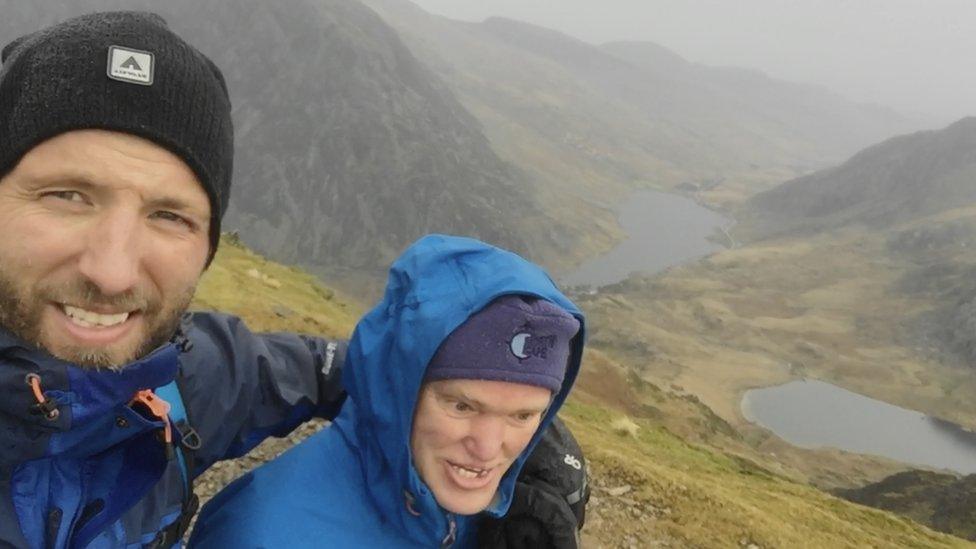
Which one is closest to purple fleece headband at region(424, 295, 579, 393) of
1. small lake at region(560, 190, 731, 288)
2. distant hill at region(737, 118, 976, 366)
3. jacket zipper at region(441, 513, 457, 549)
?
jacket zipper at region(441, 513, 457, 549)

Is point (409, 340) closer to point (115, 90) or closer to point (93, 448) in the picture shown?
point (93, 448)

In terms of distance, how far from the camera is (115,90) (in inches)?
117

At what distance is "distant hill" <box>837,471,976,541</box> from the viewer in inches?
1403

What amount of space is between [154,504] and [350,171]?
142039mm

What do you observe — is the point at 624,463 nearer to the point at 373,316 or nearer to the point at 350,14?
the point at 373,316

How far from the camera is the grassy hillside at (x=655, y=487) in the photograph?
1152 cm

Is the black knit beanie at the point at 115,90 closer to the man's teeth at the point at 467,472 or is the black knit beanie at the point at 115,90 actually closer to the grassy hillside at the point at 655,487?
the man's teeth at the point at 467,472

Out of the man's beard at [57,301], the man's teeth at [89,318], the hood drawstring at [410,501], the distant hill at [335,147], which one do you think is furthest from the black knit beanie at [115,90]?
the distant hill at [335,147]

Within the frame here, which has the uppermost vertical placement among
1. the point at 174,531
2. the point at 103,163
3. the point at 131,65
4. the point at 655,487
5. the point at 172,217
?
the point at 131,65

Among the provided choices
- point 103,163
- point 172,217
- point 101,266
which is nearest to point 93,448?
point 101,266

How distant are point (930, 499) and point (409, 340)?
152 ft

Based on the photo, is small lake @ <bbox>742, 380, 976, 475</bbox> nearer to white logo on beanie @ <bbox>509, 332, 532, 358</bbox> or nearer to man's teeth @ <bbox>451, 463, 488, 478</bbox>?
man's teeth @ <bbox>451, 463, 488, 478</bbox>

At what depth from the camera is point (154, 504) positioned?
3254 mm

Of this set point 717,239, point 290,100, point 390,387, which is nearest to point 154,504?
point 390,387
